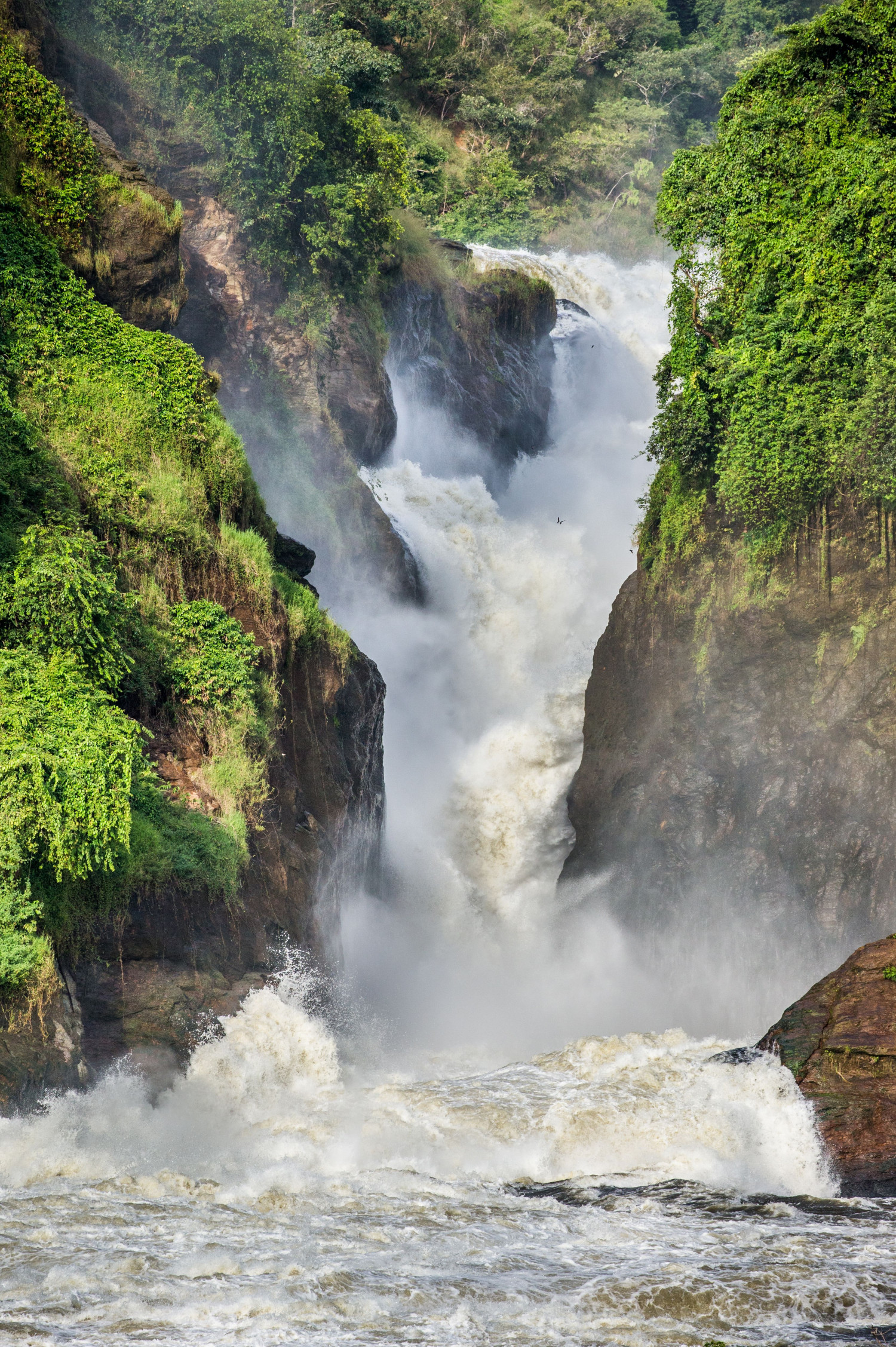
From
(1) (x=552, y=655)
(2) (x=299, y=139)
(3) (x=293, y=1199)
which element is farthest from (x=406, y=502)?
(3) (x=293, y=1199)

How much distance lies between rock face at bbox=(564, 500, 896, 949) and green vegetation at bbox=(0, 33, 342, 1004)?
6.54 metres

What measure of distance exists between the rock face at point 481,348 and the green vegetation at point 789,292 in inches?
455

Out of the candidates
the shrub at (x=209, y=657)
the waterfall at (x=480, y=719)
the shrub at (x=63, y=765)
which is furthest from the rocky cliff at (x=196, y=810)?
the waterfall at (x=480, y=719)

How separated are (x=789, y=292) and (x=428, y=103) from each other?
3628cm

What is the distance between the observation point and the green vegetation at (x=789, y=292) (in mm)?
16359

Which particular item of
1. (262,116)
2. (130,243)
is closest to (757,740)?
(130,243)

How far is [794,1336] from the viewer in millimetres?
6852

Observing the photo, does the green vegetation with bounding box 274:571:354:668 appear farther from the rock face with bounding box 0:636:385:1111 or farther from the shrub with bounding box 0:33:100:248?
the shrub with bounding box 0:33:100:248

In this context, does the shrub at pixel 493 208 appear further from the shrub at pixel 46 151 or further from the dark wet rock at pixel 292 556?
the dark wet rock at pixel 292 556

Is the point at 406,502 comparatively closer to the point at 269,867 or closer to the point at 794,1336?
the point at 269,867

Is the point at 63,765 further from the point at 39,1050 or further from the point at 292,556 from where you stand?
the point at 292,556

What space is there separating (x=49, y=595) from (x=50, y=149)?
8532 mm

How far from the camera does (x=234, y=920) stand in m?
13.5

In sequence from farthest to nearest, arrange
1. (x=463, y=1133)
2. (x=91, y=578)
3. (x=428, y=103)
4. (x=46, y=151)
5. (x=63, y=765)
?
(x=428, y=103) → (x=46, y=151) → (x=91, y=578) → (x=463, y=1133) → (x=63, y=765)
